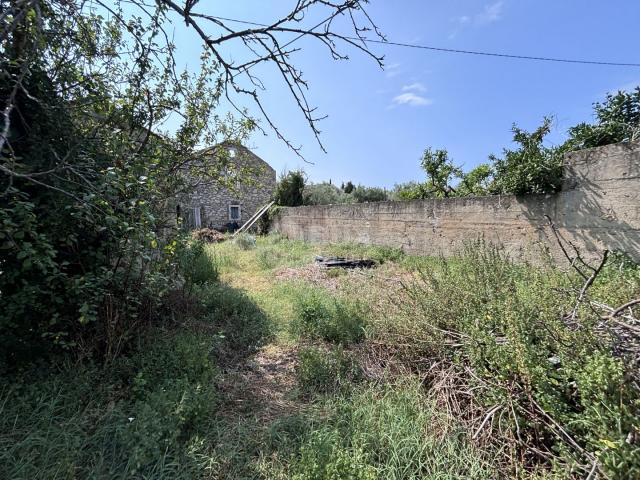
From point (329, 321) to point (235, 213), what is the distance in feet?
50.5

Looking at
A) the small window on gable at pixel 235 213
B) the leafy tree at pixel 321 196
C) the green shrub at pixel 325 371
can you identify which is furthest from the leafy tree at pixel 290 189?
the green shrub at pixel 325 371

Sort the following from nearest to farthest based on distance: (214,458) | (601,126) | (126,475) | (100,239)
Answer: (126,475) < (214,458) < (100,239) < (601,126)

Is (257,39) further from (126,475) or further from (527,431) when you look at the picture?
(527,431)

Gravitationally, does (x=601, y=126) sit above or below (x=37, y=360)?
above

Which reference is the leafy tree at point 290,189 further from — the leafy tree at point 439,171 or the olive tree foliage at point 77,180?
the olive tree foliage at point 77,180

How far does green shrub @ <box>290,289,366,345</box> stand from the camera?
3.13m

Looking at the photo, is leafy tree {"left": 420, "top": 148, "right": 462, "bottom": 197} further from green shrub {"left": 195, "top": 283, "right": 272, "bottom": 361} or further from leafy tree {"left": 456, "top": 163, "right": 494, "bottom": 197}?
green shrub {"left": 195, "top": 283, "right": 272, "bottom": 361}

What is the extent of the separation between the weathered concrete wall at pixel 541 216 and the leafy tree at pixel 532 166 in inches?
5.4

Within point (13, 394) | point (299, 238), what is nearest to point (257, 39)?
point (13, 394)

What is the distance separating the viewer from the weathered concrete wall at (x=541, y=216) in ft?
11.7

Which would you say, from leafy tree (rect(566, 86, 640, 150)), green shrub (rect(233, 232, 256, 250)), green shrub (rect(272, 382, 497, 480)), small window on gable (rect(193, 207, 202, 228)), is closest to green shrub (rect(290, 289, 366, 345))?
green shrub (rect(272, 382, 497, 480))

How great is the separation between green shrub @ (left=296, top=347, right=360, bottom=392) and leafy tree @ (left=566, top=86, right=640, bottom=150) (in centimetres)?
482

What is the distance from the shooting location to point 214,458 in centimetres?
171

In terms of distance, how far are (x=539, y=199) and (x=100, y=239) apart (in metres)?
5.60
